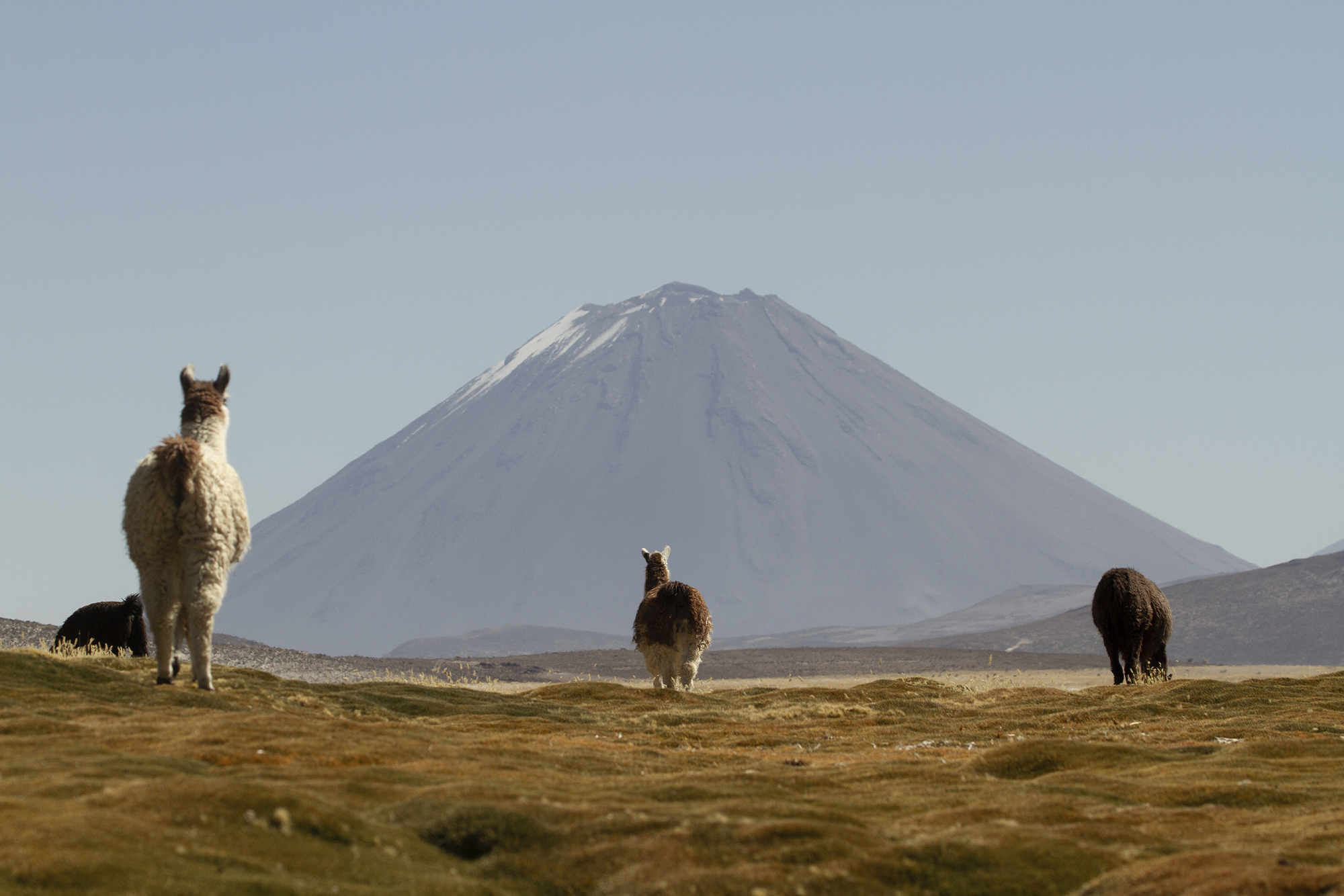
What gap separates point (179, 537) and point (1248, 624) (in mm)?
102653

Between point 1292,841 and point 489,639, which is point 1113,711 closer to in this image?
point 1292,841

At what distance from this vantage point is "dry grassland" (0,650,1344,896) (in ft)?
25.2

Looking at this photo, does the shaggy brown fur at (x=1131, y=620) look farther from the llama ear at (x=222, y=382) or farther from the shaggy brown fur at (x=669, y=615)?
the llama ear at (x=222, y=382)

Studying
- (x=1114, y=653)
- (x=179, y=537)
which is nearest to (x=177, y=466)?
(x=179, y=537)

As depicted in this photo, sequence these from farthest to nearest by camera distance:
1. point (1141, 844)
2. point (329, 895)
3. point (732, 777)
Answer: point (732, 777), point (1141, 844), point (329, 895)

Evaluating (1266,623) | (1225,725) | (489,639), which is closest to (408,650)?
(489,639)

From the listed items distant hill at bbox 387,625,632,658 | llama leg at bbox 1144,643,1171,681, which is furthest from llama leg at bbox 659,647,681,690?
distant hill at bbox 387,625,632,658

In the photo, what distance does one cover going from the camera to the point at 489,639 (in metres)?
176

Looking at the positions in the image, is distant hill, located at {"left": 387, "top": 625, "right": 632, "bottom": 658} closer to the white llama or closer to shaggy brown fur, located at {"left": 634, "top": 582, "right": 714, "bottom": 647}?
shaggy brown fur, located at {"left": 634, "top": 582, "right": 714, "bottom": 647}

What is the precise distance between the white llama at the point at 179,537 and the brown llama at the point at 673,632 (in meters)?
11.4

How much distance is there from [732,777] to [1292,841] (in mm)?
5256

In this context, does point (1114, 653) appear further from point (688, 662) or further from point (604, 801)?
point (604, 801)

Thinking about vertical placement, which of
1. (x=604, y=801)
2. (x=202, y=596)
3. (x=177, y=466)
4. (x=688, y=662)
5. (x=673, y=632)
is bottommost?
(x=604, y=801)

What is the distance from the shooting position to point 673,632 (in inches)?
1053
